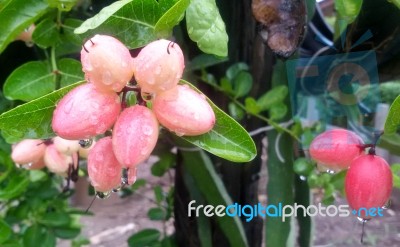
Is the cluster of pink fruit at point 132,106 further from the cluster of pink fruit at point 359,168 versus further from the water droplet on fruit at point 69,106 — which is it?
the cluster of pink fruit at point 359,168

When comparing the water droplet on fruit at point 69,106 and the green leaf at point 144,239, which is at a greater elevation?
the water droplet on fruit at point 69,106

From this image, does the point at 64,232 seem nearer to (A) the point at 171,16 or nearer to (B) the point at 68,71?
(B) the point at 68,71

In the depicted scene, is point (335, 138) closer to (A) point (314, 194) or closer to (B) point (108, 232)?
(A) point (314, 194)

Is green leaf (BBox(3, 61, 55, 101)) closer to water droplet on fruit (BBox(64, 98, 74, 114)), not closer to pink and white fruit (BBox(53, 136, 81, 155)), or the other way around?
pink and white fruit (BBox(53, 136, 81, 155))

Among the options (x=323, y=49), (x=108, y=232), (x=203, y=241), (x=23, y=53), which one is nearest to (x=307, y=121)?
(x=323, y=49)

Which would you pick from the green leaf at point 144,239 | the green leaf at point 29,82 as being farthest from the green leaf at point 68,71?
the green leaf at point 144,239

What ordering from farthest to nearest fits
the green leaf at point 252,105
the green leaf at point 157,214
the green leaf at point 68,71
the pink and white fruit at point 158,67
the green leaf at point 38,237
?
the green leaf at point 157,214 < the green leaf at point 38,237 < the green leaf at point 252,105 < the green leaf at point 68,71 < the pink and white fruit at point 158,67
